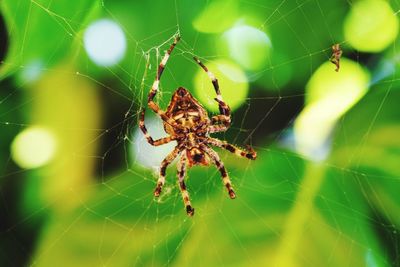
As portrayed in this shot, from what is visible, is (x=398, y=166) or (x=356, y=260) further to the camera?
(x=356, y=260)

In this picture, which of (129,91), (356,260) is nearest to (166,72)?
(129,91)

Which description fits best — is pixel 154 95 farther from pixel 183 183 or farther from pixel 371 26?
pixel 371 26

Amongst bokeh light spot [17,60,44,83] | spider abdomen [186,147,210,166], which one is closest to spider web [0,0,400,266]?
bokeh light spot [17,60,44,83]

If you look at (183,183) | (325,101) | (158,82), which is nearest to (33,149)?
(158,82)

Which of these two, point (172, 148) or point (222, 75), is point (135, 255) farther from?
point (222, 75)

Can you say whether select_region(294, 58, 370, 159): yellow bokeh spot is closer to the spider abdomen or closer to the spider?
the spider
